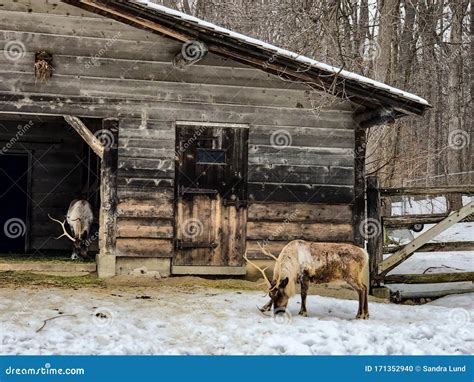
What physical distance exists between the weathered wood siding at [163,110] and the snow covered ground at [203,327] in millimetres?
1827

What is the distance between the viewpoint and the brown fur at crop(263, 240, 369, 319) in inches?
280

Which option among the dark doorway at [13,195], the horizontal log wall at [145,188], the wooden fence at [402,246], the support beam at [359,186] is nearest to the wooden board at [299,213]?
the support beam at [359,186]

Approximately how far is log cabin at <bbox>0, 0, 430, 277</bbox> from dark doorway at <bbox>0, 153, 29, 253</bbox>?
464 centimetres

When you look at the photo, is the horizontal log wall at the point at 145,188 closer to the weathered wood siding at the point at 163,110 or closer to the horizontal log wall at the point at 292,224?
the weathered wood siding at the point at 163,110

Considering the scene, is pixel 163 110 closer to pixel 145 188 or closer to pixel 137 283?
pixel 145 188

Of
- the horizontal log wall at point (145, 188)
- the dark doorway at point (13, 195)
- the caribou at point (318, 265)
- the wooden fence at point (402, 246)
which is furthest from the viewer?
the dark doorway at point (13, 195)

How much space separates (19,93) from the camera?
363 inches

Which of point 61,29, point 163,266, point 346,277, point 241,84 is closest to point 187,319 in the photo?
point 346,277

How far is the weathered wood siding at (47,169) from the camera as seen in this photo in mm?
13578

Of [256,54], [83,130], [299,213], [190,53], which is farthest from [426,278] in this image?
[83,130]

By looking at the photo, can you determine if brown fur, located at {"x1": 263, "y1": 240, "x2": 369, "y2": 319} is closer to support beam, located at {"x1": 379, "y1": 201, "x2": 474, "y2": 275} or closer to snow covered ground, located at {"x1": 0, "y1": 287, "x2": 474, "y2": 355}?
snow covered ground, located at {"x1": 0, "y1": 287, "x2": 474, "y2": 355}

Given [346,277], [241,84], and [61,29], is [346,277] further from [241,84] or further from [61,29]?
[61,29]

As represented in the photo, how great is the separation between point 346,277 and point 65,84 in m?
5.58

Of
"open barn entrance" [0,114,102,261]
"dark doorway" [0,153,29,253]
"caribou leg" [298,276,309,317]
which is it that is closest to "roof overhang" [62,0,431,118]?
"caribou leg" [298,276,309,317]
